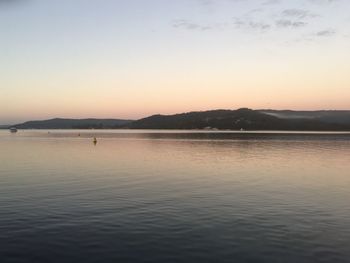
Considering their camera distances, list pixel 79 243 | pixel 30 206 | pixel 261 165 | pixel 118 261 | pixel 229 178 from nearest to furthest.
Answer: pixel 118 261 → pixel 79 243 → pixel 30 206 → pixel 229 178 → pixel 261 165

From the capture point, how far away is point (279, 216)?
30.5m

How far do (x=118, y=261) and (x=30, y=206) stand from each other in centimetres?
1577

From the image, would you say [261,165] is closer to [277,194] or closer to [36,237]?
[277,194]

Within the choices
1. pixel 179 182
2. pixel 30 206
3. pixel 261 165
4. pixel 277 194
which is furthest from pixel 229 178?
pixel 30 206

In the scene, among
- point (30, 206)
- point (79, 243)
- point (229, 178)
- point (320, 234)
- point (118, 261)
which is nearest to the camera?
point (118, 261)

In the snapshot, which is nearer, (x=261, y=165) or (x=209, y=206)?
(x=209, y=206)

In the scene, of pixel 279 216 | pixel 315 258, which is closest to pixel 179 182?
pixel 279 216

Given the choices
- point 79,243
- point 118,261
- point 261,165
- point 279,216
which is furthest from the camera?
point 261,165

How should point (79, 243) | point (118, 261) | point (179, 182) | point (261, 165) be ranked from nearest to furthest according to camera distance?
point (118, 261), point (79, 243), point (179, 182), point (261, 165)

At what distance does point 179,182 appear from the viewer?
4916 centimetres

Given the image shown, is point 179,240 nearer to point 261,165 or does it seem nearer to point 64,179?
point 64,179

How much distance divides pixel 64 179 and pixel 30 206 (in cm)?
1778

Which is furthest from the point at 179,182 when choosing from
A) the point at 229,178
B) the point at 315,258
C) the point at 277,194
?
the point at 315,258

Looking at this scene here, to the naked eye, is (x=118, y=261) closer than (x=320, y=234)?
Yes
